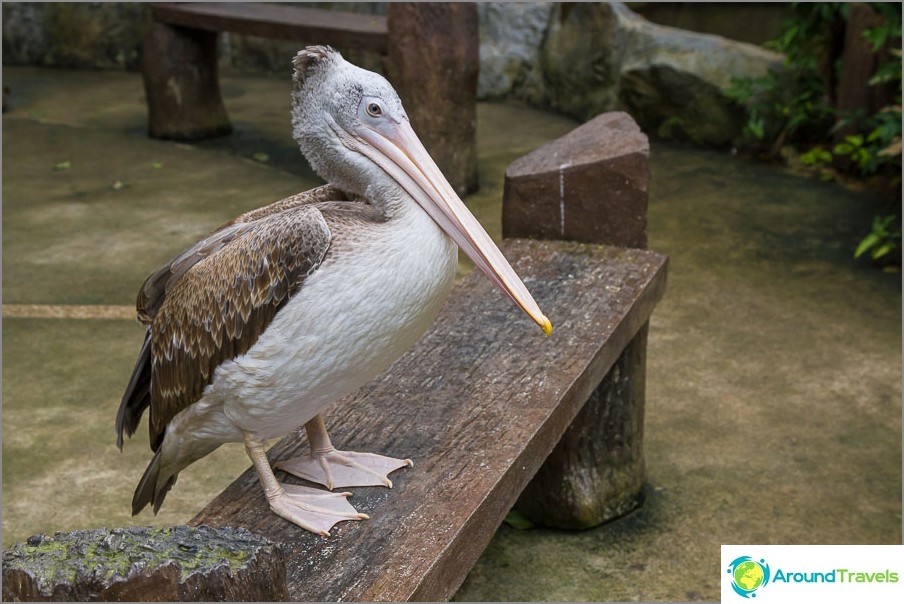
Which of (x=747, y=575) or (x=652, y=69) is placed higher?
(x=747, y=575)

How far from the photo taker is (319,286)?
1836 millimetres

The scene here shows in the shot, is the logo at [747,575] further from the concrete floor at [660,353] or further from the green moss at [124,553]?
the concrete floor at [660,353]

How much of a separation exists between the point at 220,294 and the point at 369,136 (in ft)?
1.22

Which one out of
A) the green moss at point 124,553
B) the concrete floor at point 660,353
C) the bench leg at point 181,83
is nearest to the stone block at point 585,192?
the concrete floor at point 660,353

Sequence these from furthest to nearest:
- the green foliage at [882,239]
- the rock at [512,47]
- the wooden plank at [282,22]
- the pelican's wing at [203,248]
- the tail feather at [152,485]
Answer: the rock at [512,47], the wooden plank at [282,22], the green foliage at [882,239], the tail feather at [152,485], the pelican's wing at [203,248]

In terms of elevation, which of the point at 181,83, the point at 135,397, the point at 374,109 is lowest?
the point at 181,83

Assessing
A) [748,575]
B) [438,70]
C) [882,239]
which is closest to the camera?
[748,575]

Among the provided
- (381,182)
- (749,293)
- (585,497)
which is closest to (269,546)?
(381,182)

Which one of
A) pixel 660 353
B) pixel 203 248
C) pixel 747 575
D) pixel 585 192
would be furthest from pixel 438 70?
pixel 747 575

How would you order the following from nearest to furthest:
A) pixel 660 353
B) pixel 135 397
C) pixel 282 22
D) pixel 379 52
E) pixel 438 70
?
pixel 135 397, pixel 660 353, pixel 438 70, pixel 379 52, pixel 282 22

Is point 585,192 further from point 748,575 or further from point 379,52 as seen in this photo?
point 379,52

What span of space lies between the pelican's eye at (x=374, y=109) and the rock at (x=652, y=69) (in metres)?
4.70

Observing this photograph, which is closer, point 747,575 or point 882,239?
point 747,575

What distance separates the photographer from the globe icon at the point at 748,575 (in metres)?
1.79
